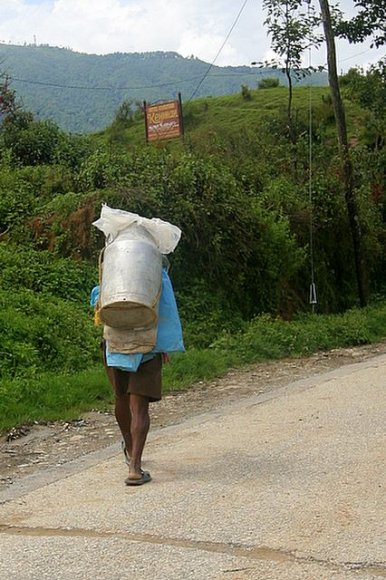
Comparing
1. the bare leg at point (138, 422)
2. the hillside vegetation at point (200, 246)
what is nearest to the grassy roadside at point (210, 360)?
the hillside vegetation at point (200, 246)

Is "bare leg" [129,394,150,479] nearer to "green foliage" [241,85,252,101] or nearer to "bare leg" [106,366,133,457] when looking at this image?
"bare leg" [106,366,133,457]

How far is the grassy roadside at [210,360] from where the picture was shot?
9.49 meters

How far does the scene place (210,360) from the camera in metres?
12.8

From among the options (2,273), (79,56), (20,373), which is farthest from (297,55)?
(79,56)

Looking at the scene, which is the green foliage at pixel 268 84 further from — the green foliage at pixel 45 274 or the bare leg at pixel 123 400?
the bare leg at pixel 123 400

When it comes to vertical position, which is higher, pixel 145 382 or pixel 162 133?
pixel 162 133

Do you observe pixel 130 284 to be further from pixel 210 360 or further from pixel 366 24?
pixel 366 24

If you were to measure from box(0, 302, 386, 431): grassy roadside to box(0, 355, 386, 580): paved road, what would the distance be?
1.60 m

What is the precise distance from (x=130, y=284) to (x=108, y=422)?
334 cm

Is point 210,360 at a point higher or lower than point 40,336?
lower

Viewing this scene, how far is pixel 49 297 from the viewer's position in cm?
1366

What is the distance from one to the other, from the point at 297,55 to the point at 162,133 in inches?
291

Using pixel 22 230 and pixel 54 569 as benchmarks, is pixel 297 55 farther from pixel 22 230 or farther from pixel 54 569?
pixel 54 569

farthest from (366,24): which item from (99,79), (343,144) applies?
(99,79)
